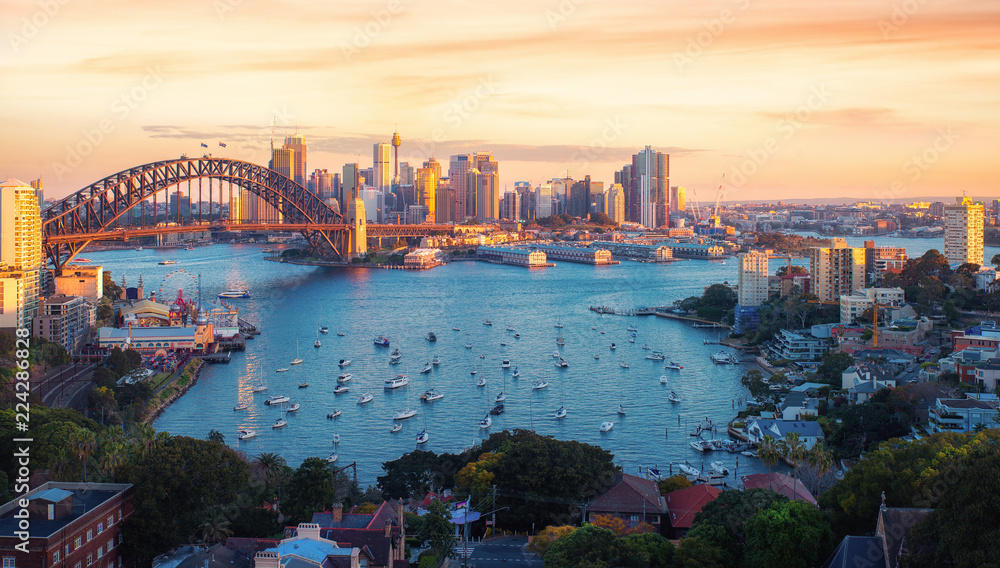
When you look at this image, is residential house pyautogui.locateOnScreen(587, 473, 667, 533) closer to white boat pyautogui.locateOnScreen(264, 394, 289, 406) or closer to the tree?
the tree

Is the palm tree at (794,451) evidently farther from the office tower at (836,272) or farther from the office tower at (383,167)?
the office tower at (383,167)

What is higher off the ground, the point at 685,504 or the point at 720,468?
the point at 685,504

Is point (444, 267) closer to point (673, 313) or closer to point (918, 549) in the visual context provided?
point (673, 313)

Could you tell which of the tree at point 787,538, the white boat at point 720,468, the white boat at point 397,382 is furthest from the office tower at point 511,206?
the tree at point 787,538

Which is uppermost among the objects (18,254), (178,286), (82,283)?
(18,254)

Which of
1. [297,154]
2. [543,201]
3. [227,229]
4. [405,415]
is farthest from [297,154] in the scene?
[405,415]

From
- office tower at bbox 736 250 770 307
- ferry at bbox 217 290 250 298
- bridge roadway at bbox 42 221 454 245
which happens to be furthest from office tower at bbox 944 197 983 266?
bridge roadway at bbox 42 221 454 245

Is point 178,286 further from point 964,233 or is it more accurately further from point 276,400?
point 964,233
